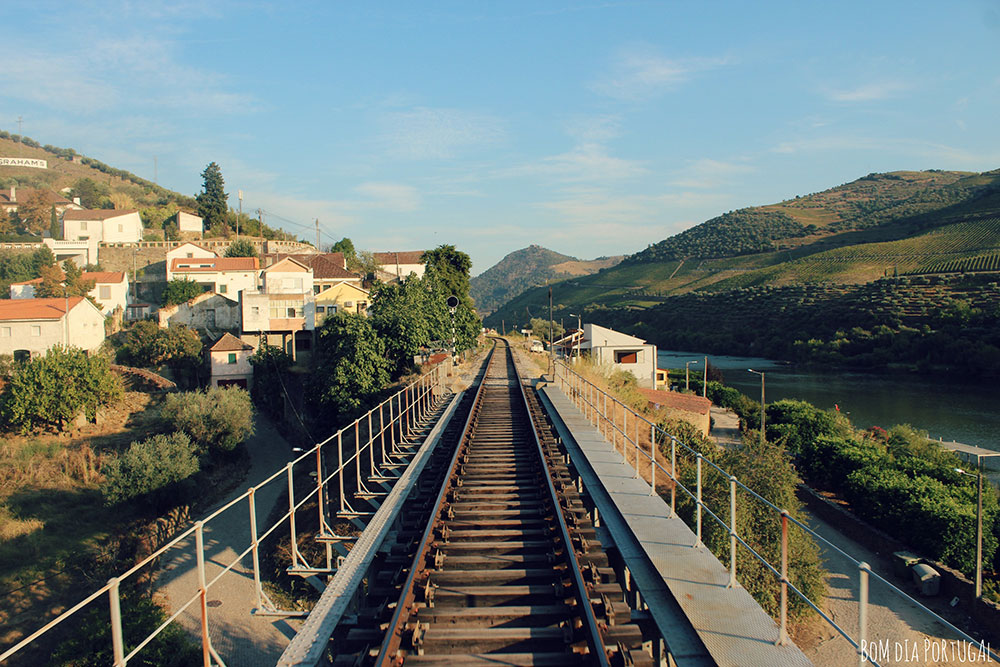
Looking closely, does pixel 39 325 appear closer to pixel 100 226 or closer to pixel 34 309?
pixel 34 309

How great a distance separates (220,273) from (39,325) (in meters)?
16.9

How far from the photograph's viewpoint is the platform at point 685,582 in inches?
157

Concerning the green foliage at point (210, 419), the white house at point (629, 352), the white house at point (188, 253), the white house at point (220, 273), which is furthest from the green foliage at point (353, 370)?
the white house at point (188, 253)

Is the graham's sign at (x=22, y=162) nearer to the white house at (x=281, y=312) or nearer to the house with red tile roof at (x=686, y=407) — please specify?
the white house at (x=281, y=312)

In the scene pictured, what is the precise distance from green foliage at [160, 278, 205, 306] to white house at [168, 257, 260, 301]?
1855 millimetres

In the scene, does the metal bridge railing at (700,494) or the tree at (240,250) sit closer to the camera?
the metal bridge railing at (700,494)

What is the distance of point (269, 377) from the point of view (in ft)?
128

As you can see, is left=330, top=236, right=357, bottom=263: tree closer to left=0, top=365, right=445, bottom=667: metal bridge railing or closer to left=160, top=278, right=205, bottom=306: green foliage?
left=160, top=278, right=205, bottom=306: green foliage

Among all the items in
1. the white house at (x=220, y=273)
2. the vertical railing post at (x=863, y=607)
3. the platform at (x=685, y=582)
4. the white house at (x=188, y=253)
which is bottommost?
the platform at (x=685, y=582)

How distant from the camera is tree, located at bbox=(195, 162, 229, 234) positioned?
80812 mm

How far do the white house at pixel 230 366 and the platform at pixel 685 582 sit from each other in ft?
118

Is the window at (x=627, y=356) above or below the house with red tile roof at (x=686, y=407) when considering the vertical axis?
above

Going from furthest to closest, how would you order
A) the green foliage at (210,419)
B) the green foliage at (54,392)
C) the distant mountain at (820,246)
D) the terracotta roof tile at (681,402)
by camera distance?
the distant mountain at (820,246), the terracotta roof tile at (681,402), the green foliage at (54,392), the green foliage at (210,419)

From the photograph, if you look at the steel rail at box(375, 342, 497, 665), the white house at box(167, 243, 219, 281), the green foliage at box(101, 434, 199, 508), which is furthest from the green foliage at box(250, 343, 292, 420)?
the steel rail at box(375, 342, 497, 665)
